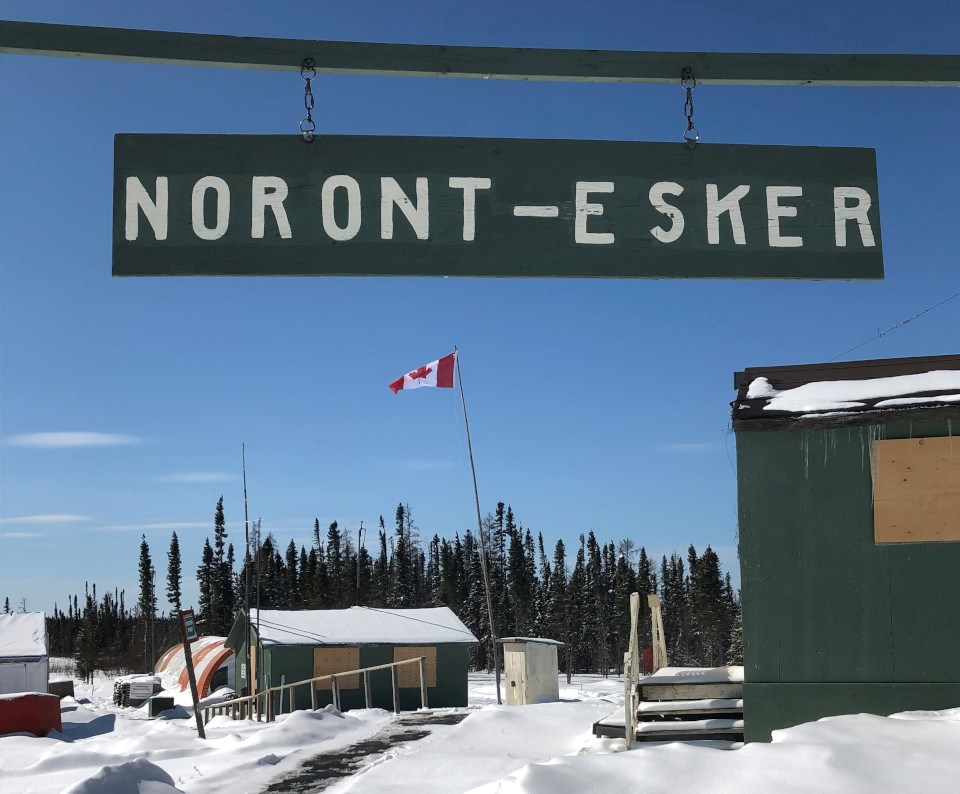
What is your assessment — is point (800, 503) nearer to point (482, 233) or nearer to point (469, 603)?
point (482, 233)

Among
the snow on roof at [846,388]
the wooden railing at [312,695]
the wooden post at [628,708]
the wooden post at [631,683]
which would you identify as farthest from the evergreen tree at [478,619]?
the snow on roof at [846,388]

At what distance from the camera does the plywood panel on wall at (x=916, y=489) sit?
29.1 ft

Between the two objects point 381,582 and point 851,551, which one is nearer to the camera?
point 851,551

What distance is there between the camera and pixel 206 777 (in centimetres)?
1185

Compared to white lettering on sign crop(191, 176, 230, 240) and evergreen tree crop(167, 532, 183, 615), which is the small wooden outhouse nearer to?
white lettering on sign crop(191, 176, 230, 240)

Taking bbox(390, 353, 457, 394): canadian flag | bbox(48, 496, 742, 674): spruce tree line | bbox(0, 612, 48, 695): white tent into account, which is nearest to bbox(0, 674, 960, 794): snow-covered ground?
bbox(390, 353, 457, 394): canadian flag

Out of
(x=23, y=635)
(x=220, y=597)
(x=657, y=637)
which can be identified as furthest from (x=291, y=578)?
(x=657, y=637)

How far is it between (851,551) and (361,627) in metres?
27.0

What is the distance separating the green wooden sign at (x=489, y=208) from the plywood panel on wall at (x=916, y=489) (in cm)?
645

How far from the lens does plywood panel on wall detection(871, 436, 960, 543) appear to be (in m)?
8.87

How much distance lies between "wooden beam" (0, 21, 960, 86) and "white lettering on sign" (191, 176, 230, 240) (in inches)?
16.6

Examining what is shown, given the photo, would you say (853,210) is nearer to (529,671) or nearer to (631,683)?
(631,683)

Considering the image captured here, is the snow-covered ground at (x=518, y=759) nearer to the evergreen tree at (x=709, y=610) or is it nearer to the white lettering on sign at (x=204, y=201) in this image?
the white lettering on sign at (x=204, y=201)

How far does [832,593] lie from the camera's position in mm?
9078
